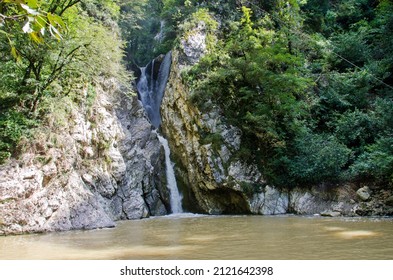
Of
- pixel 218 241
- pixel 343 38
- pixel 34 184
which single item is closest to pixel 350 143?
pixel 343 38

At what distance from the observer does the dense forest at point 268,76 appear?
33.9 ft

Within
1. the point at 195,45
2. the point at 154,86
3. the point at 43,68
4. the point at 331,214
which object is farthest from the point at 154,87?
the point at 331,214

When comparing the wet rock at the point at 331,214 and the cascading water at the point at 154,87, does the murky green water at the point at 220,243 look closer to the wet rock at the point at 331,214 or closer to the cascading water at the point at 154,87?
the wet rock at the point at 331,214

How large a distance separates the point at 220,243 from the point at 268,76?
28.3 feet

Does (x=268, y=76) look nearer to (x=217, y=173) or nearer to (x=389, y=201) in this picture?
(x=217, y=173)

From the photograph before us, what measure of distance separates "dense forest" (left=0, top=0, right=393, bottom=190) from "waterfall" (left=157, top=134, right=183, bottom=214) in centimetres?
284

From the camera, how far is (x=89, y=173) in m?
11.7

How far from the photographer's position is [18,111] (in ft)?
33.5

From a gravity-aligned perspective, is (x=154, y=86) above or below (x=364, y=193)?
above

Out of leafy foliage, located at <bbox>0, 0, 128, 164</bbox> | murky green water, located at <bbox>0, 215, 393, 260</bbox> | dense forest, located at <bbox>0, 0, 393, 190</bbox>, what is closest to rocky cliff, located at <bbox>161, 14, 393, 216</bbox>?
dense forest, located at <bbox>0, 0, 393, 190</bbox>

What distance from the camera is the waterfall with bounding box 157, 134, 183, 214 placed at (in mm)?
14867

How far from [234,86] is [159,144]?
4324 mm

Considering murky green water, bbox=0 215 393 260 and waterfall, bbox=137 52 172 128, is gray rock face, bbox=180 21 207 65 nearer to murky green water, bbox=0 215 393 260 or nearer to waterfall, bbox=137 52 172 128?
waterfall, bbox=137 52 172 128

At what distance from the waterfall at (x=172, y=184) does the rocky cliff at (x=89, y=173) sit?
24cm
